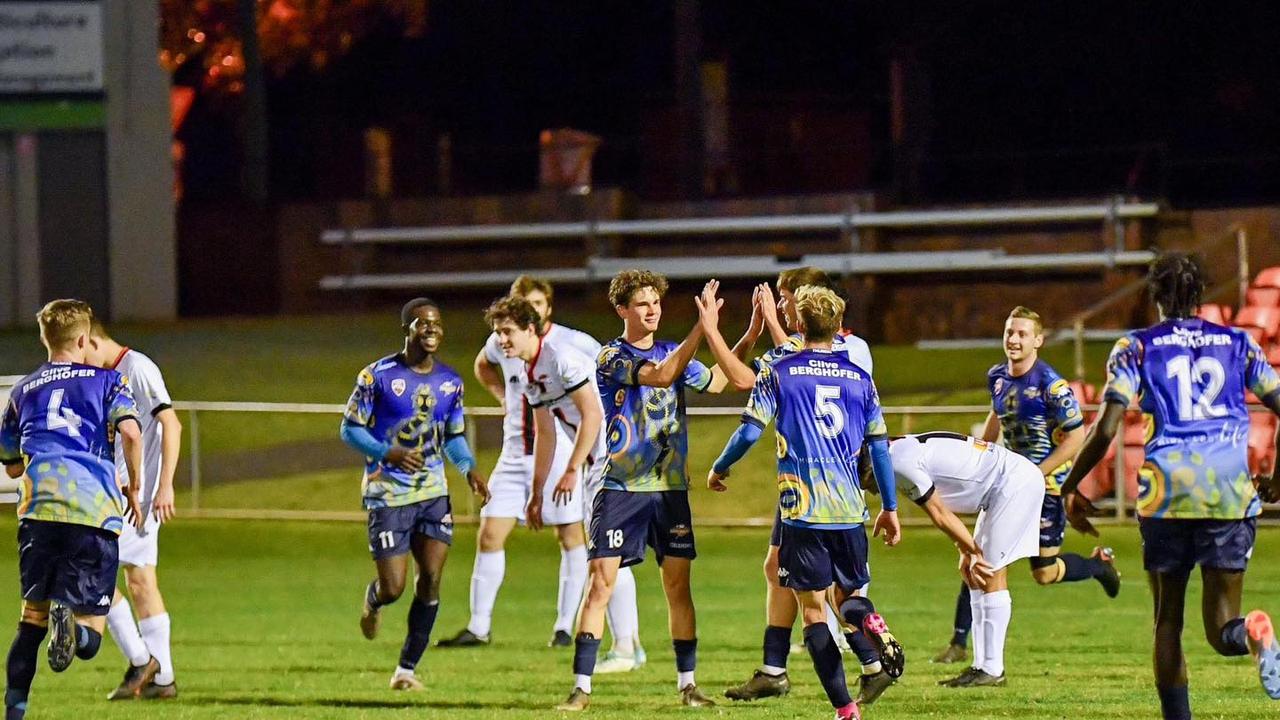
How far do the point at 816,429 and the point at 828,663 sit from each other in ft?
3.18

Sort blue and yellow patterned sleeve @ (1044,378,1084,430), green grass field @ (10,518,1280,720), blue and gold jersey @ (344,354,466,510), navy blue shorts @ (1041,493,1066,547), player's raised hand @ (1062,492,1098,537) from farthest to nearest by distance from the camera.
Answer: navy blue shorts @ (1041,493,1066,547) < blue and yellow patterned sleeve @ (1044,378,1084,430) < blue and gold jersey @ (344,354,466,510) < green grass field @ (10,518,1280,720) < player's raised hand @ (1062,492,1098,537)

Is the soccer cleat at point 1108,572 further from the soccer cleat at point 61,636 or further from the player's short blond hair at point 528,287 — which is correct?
the soccer cleat at point 61,636

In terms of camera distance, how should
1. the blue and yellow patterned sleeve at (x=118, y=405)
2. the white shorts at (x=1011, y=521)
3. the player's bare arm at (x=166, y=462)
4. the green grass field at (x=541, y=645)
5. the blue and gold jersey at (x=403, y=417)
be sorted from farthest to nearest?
the blue and gold jersey at (x=403, y=417) < the white shorts at (x=1011, y=521) < the player's bare arm at (x=166, y=462) < the green grass field at (x=541, y=645) < the blue and yellow patterned sleeve at (x=118, y=405)

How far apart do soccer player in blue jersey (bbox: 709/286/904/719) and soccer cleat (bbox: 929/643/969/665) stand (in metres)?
2.56

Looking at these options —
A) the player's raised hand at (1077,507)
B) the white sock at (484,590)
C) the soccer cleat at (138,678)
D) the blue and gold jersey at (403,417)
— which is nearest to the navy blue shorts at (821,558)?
the player's raised hand at (1077,507)

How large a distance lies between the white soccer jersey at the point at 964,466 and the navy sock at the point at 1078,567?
3.14 feet

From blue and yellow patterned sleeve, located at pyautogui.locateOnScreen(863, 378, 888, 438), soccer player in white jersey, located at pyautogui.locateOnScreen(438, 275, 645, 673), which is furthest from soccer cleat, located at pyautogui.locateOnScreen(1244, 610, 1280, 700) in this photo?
soccer player in white jersey, located at pyautogui.locateOnScreen(438, 275, 645, 673)

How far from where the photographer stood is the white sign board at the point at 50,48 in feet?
93.0

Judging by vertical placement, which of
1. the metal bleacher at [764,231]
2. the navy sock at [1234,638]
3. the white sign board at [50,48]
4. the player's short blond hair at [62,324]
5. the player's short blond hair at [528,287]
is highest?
the white sign board at [50,48]

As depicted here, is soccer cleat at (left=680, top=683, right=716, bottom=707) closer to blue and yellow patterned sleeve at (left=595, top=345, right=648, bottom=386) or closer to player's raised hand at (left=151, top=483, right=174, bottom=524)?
blue and yellow patterned sleeve at (left=595, top=345, right=648, bottom=386)

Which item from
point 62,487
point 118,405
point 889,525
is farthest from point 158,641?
point 889,525

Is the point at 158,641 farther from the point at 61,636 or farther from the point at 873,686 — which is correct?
the point at 873,686

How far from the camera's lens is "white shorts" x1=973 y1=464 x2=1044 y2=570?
30.7ft

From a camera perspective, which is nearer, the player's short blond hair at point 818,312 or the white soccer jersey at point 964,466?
the player's short blond hair at point 818,312
